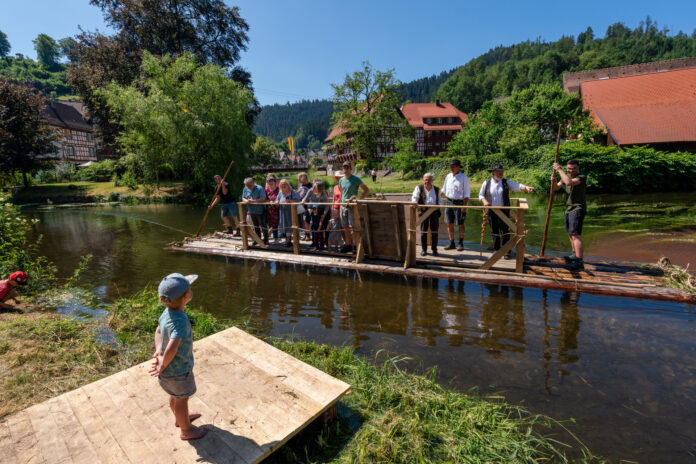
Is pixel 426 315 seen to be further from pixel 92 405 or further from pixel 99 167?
pixel 99 167

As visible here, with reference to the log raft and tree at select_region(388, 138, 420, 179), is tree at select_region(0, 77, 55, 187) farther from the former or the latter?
tree at select_region(388, 138, 420, 179)

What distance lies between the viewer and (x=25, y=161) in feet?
103

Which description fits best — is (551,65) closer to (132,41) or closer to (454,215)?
(132,41)

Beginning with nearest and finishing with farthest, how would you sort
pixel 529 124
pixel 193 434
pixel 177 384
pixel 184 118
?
pixel 177 384
pixel 193 434
pixel 184 118
pixel 529 124

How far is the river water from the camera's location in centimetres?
374

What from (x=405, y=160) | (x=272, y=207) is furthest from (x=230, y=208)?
(x=405, y=160)

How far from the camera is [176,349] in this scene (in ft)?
8.84

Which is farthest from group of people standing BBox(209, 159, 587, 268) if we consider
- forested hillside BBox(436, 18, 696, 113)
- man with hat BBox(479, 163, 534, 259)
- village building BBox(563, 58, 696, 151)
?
forested hillside BBox(436, 18, 696, 113)

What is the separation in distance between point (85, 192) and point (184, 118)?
15.1 m

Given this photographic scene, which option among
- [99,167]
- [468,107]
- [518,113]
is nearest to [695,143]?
[518,113]

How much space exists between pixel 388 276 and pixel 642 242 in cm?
836

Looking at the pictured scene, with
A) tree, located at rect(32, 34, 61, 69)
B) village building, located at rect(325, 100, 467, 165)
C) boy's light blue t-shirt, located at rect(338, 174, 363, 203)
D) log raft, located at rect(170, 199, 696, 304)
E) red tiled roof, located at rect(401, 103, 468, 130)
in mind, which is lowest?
log raft, located at rect(170, 199, 696, 304)

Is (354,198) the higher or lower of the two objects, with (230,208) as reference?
higher

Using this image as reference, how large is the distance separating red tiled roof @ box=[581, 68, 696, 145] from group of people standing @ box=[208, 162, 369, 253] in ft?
88.3
